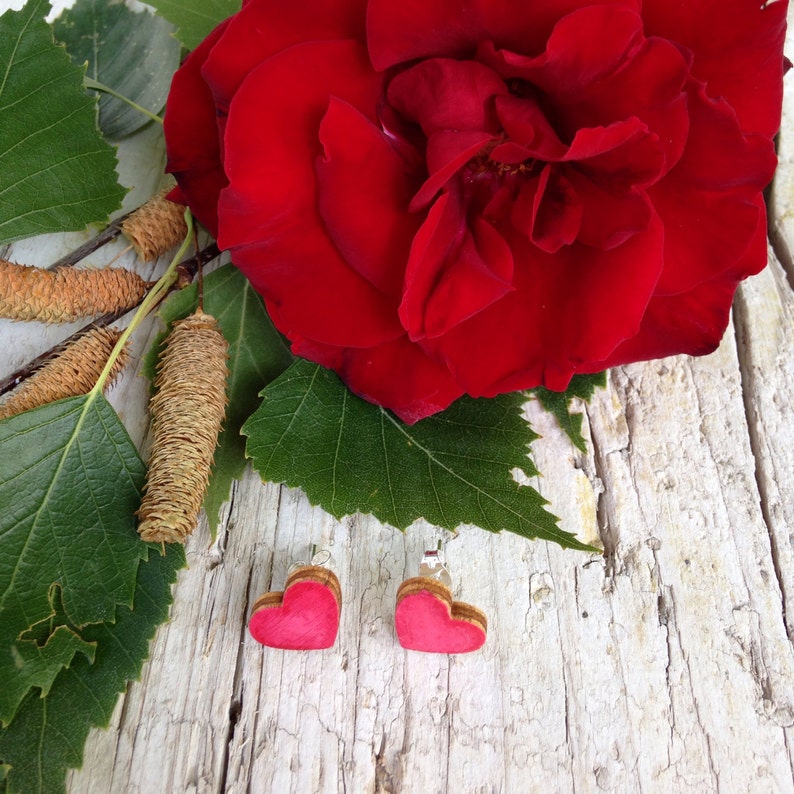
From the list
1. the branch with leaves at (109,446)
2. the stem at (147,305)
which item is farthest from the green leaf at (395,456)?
the stem at (147,305)

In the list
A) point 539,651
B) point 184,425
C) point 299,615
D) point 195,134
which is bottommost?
point 539,651

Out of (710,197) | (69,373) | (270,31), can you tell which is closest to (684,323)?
(710,197)

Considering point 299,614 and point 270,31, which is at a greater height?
point 270,31

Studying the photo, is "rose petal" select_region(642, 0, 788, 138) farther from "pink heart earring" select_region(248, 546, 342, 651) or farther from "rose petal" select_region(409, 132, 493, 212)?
"pink heart earring" select_region(248, 546, 342, 651)

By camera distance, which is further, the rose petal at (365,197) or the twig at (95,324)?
the twig at (95,324)

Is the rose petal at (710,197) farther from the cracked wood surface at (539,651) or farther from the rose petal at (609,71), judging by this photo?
the cracked wood surface at (539,651)

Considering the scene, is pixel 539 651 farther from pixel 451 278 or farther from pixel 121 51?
pixel 121 51

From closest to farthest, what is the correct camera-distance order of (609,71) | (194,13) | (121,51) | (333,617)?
(609,71) → (333,617) → (194,13) → (121,51)
